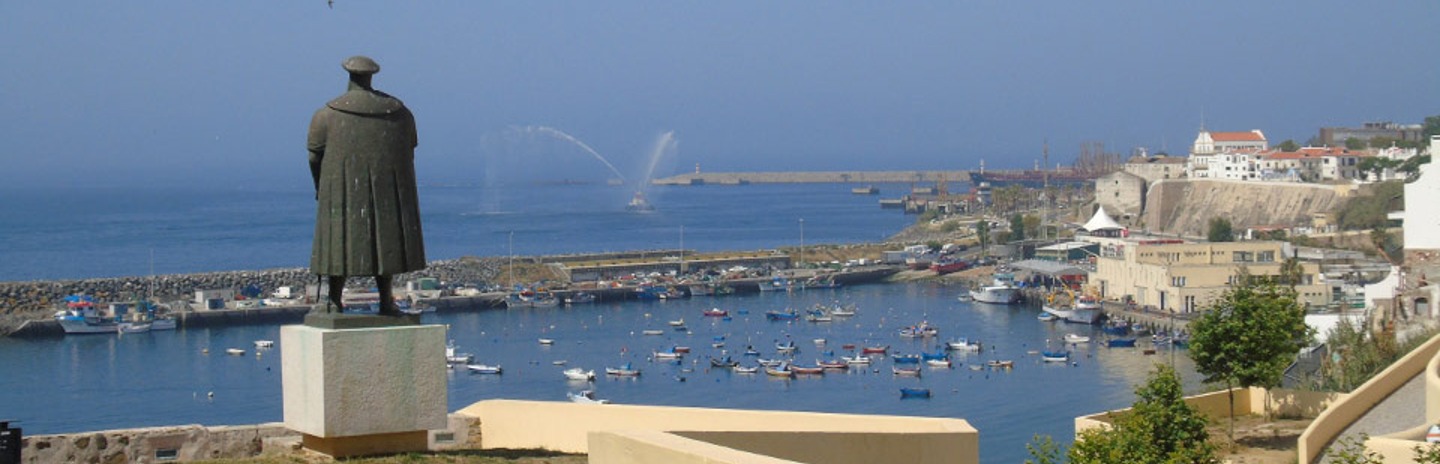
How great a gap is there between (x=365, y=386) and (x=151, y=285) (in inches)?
2029

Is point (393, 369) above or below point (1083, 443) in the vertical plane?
above

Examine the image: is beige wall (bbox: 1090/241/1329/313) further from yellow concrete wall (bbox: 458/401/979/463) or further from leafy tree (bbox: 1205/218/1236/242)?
yellow concrete wall (bbox: 458/401/979/463)

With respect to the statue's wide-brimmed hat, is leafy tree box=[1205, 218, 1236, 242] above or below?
below

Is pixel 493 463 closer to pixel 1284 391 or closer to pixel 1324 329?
pixel 1284 391

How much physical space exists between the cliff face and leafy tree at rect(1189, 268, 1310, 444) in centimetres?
5556

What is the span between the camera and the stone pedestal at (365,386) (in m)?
5.75

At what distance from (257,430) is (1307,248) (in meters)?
49.2

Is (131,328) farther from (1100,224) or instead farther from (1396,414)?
(1396,414)

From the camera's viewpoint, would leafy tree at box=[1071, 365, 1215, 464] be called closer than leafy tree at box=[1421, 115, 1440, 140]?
Yes

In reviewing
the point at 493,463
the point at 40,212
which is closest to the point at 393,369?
the point at 493,463

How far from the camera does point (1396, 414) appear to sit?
9.38 meters

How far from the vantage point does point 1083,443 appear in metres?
7.50

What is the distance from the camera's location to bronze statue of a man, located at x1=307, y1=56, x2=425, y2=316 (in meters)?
5.93

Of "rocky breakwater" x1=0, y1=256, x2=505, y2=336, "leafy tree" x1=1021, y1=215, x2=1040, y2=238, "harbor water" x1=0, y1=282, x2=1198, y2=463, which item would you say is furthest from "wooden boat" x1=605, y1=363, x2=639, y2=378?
"leafy tree" x1=1021, y1=215, x2=1040, y2=238
